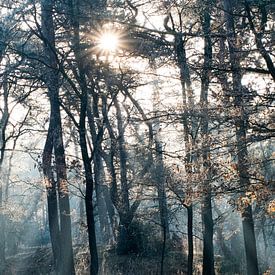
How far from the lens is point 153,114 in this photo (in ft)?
37.7

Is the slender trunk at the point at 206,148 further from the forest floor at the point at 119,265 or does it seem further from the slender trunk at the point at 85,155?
the slender trunk at the point at 85,155

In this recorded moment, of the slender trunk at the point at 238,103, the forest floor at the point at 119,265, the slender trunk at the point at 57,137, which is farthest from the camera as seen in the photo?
the forest floor at the point at 119,265

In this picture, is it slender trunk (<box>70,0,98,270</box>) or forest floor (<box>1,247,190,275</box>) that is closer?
slender trunk (<box>70,0,98,270</box>)

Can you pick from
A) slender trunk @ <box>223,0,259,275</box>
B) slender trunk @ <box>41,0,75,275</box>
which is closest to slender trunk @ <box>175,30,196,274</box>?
slender trunk @ <box>223,0,259,275</box>

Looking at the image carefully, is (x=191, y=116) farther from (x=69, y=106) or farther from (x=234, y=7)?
(x=69, y=106)

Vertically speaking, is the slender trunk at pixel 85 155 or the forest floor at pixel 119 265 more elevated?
the slender trunk at pixel 85 155

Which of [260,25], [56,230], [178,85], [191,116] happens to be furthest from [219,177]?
[56,230]

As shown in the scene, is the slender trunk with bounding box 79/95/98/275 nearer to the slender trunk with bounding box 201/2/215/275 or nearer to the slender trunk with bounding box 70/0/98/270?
the slender trunk with bounding box 70/0/98/270

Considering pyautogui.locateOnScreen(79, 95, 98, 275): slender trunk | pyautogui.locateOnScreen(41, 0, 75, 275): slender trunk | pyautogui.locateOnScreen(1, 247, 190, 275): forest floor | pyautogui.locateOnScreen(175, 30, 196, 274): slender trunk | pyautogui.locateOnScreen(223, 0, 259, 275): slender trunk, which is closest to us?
pyautogui.locateOnScreen(223, 0, 259, 275): slender trunk

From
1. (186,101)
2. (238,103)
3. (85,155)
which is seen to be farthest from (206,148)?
(85,155)

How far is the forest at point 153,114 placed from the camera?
8.84 metres

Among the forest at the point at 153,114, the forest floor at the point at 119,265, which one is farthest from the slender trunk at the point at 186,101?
the forest floor at the point at 119,265

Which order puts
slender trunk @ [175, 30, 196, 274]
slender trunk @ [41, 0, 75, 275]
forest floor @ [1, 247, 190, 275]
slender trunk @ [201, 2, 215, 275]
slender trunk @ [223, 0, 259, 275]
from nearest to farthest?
1. slender trunk @ [223, 0, 259, 275]
2. slender trunk @ [201, 2, 215, 275]
3. slender trunk @ [175, 30, 196, 274]
4. slender trunk @ [41, 0, 75, 275]
5. forest floor @ [1, 247, 190, 275]

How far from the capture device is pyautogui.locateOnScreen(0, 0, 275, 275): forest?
8844 mm
